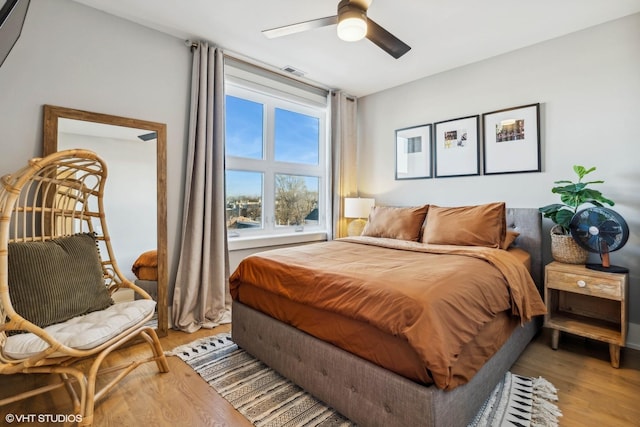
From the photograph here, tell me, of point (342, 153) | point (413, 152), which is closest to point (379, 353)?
point (413, 152)

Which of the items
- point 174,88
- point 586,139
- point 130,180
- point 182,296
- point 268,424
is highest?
point 174,88

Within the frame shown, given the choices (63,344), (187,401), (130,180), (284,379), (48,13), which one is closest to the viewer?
(63,344)

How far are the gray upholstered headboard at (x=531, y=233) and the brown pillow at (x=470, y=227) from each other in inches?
12.4

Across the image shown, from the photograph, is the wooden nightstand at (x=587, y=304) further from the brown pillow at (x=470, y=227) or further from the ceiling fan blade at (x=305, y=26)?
the ceiling fan blade at (x=305, y=26)

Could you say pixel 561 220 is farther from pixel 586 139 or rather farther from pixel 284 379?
pixel 284 379

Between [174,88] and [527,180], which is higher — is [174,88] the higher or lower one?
the higher one

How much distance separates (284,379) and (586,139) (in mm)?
2980

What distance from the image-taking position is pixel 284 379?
188 centimetres

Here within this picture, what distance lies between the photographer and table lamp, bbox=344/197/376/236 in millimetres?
3744

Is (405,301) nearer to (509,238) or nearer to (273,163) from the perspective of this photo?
(509,238)

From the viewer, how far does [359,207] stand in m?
3.76

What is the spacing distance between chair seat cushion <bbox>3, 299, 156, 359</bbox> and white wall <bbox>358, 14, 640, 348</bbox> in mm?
2986

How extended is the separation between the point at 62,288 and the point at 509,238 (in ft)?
10.2

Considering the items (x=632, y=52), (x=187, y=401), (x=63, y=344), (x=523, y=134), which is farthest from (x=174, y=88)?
(x=632, y=52)
